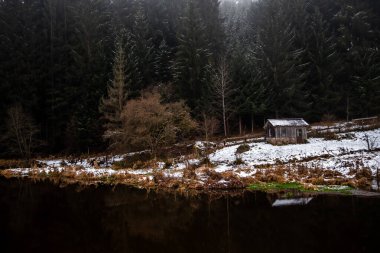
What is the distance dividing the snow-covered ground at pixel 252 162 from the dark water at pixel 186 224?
5882mm

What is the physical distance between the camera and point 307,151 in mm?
32406

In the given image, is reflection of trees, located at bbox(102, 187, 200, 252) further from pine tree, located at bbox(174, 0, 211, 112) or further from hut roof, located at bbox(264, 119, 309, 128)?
pine tree, located at bbox(174, 0, 211, 112)

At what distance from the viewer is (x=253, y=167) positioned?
28.1 m

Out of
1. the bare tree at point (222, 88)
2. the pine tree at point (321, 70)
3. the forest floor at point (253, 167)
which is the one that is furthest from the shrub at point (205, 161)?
the pine tree at point (321, 70)

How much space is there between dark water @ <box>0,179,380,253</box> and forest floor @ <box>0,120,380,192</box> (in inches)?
133

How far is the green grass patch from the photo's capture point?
19.3 meters

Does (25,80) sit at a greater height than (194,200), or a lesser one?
greater

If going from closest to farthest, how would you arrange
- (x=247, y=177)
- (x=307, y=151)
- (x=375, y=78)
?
(x=247, y=177) → (x=307, y=151) → (x=375, y=78)

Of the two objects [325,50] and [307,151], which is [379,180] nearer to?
[307,151]

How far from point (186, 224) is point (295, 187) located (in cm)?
966

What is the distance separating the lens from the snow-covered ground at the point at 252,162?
24.5m

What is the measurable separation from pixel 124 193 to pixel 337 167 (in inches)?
606

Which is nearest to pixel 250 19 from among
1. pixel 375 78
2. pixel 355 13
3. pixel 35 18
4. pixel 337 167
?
pixel 355 13

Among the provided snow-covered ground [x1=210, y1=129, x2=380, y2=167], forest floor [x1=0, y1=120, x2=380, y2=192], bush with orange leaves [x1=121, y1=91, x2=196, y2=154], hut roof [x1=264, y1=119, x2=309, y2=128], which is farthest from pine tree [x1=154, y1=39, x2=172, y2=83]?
snow-covered ground [x1=210, y1=129, x2=380, y2=167]
